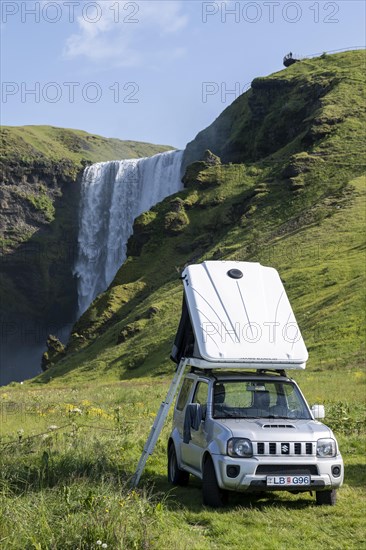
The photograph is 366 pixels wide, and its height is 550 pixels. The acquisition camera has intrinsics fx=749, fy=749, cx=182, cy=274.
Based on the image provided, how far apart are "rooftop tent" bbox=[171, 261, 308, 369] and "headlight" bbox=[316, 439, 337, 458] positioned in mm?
1414

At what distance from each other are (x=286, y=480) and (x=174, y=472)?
2933mm

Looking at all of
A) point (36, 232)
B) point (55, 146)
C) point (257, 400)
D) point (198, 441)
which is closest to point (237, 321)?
point (257, 400)

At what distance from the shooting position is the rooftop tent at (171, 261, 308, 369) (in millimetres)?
11531

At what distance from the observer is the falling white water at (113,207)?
95.4m

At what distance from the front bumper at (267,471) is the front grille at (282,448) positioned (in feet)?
0.31

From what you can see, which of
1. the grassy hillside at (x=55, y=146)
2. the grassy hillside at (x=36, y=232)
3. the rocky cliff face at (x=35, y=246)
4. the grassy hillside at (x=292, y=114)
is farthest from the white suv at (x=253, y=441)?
the grassy hillside at (x=55, y=146)

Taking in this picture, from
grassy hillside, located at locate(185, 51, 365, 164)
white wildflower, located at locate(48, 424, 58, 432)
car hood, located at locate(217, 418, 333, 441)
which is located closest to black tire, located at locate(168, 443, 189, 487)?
car hood, located at locate(217, 418, 333, 441)

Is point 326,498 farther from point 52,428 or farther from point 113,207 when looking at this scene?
point 113,207

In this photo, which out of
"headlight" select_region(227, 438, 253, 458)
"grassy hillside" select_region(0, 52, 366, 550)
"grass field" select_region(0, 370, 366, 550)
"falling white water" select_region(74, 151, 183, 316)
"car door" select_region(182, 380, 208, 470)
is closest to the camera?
"grass field" select_region(0, 370, 366, 550)

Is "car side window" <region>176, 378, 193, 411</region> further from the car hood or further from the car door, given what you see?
the car hood

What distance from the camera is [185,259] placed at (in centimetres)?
7569

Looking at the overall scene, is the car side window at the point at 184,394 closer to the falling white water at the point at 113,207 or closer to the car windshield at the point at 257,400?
the car windshield at the point at 257,400

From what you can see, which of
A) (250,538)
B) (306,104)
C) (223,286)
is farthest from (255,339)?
(306,104)

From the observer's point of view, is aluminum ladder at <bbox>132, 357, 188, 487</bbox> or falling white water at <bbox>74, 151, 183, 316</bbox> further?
falling white water at <bbox>74, 151, 183, 316</bbox>
